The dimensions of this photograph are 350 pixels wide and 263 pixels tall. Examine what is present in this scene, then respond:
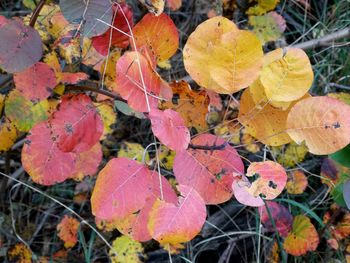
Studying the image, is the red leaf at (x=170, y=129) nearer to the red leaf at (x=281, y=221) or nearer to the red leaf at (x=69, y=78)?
the red leaf at (x=69, y=78)

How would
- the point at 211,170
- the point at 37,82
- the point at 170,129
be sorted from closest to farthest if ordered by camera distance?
1. the point at 170,129
2. the point at 211,170
3. the point at 37,82

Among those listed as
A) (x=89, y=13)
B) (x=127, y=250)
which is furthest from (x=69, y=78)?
(x=127, y=250)

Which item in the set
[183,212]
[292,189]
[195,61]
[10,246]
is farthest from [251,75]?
[10,246]

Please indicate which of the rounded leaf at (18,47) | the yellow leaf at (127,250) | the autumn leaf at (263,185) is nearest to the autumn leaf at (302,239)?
the yellow leaf at (127,250)

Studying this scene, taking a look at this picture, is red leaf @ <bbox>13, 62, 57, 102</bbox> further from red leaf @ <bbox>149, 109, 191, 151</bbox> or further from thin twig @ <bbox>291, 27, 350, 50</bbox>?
thin twig @ <bbox>291, 27, 350, 50</bbox>

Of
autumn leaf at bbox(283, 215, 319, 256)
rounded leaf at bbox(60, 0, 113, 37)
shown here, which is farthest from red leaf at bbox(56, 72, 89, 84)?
autumn leaf at bbox(283, 215, 319, 256)

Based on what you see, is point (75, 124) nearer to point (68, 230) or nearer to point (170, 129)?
point (170, 129)
